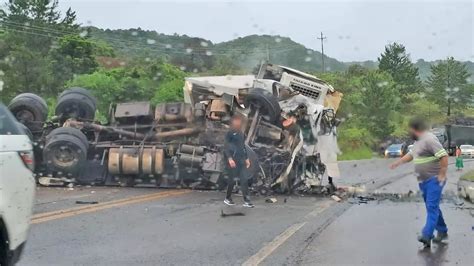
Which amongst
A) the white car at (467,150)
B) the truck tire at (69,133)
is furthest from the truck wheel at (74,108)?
the white car at (467,150)

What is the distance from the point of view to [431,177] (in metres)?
7.86

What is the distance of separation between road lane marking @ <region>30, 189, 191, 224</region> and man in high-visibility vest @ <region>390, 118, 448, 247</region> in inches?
193

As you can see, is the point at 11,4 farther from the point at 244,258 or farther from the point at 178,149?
the point at 244,258

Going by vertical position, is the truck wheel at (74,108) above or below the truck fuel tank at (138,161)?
above

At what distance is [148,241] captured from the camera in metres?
7.92

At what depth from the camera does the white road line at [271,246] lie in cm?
679

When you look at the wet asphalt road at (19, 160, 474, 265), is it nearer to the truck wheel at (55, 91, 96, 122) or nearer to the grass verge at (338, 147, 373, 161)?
the truck wheel at (55, 91, 96, 122)

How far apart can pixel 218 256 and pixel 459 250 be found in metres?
2.83

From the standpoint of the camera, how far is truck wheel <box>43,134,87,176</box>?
14.7 m

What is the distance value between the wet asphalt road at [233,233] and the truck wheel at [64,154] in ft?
4.63

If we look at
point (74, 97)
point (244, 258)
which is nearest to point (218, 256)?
point (244, 258)

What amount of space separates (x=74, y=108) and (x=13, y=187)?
37.4ft

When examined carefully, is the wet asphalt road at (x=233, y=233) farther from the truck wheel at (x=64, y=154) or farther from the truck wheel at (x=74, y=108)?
the truck wheel at (x=74, y=108)

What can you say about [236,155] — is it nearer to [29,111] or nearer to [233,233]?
[233,233]
